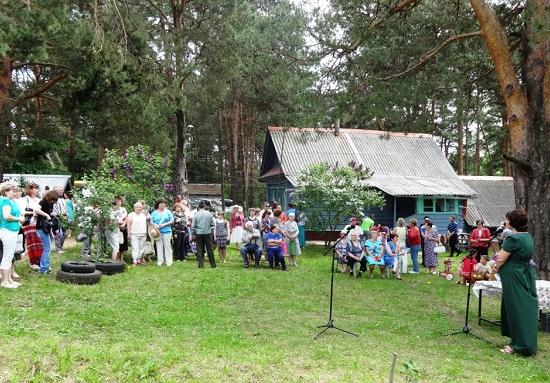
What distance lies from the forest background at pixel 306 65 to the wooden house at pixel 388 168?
635 cm

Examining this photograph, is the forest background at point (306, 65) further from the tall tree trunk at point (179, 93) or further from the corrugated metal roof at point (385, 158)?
the corrugated metal roof at point (385, 158)

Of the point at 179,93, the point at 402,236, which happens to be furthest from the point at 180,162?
the point at 402,236

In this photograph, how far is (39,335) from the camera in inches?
231

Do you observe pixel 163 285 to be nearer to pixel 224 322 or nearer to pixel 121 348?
pixel 224 322

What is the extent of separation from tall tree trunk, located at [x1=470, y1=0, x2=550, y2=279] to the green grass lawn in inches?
73.5

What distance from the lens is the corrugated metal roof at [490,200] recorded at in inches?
1102

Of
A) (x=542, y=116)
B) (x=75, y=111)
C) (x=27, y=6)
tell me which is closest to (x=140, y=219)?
(x=27, y=6)

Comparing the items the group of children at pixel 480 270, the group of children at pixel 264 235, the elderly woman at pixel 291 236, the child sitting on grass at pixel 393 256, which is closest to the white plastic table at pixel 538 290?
the group of children at pixel 480 270

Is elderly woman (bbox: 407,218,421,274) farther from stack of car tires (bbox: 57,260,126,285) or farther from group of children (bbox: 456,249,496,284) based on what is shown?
stack of car tires (bbox: 57,260,126,285)

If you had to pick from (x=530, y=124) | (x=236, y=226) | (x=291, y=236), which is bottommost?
(x=291, y=236)

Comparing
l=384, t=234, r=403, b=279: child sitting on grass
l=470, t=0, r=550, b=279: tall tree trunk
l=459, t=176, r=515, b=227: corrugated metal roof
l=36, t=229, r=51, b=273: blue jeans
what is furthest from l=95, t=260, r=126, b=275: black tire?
l=459, t=176, r=515, b=227: corrugated metal roof

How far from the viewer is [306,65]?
11.2 meters

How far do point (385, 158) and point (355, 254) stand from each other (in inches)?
661

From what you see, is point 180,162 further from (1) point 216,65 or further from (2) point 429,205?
(2) point 429,205
